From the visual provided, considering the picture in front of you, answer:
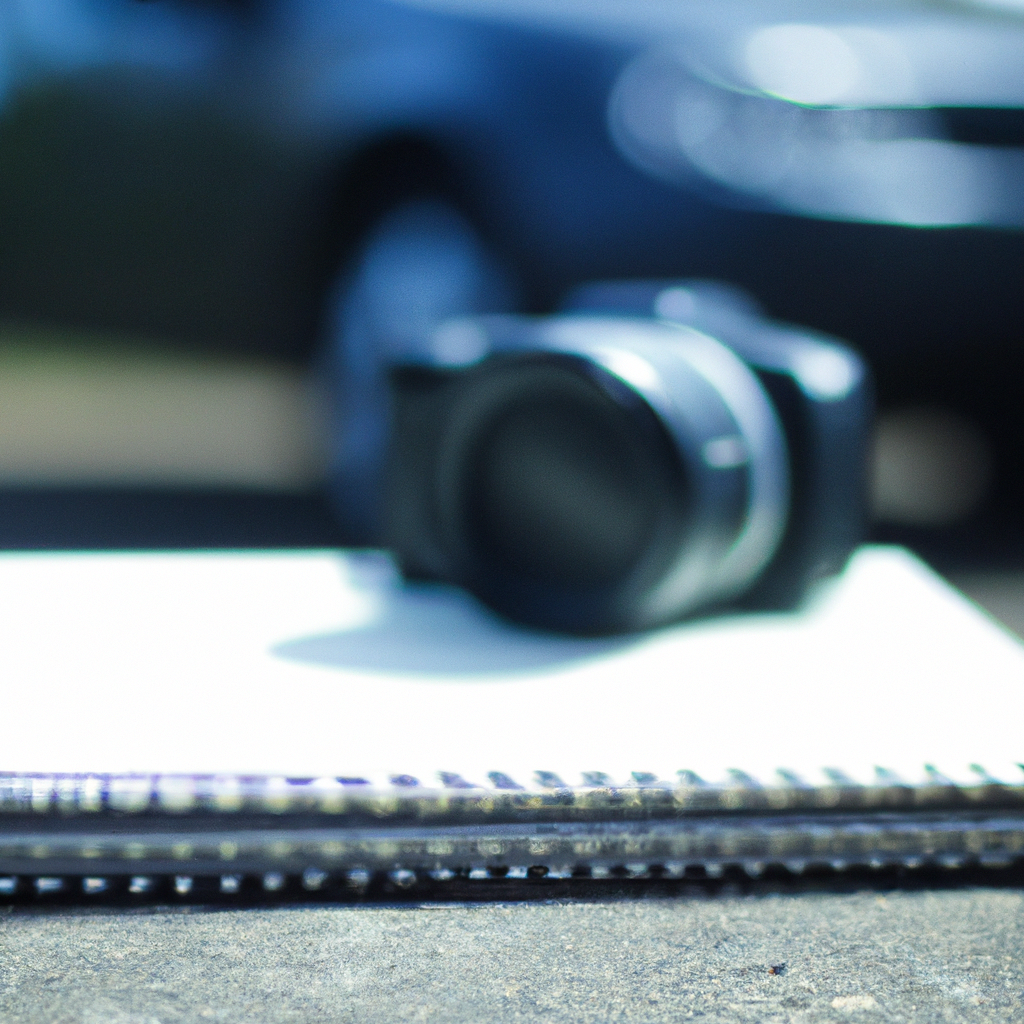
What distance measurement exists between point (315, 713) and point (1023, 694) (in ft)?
1.58

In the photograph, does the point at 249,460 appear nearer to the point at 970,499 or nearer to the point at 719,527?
the point at 970,499

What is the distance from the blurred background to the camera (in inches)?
20.5

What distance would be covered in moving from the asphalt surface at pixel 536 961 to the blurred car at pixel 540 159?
101 centimetres

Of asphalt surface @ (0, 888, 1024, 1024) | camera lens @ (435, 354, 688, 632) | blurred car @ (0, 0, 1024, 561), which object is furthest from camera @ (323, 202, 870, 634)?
blurred car @ (0, 0, 1024, 561)

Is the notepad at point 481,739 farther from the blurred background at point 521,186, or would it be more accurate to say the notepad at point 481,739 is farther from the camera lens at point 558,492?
the blurred background at point 521,186

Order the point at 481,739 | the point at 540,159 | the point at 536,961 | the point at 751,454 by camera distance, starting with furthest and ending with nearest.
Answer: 1. the point at 540,159
2. the point at 751,454
3. the point at 481,739
4. the point at 536,961

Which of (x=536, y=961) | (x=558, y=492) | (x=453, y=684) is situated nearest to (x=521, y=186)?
(x=558, y=492)

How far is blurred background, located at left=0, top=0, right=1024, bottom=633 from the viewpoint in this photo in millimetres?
1457

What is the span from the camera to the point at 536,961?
1.88 feet

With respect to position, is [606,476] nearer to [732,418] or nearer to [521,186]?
[732,418]

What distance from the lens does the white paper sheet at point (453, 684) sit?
0.68 metres

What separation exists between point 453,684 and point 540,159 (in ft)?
3.23

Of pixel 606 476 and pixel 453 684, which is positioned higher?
pixel 606 476

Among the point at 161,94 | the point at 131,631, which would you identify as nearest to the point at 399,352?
the point at 131,631
